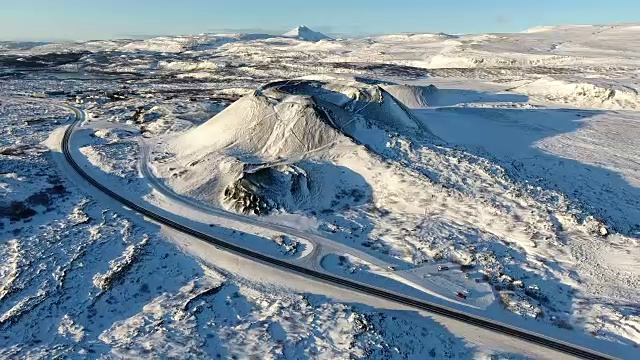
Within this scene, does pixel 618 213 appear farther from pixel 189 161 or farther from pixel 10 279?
pixel 10 279

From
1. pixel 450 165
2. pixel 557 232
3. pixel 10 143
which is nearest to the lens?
pixel 557 232

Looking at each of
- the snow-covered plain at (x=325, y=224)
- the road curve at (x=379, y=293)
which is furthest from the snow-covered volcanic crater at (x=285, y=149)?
the road curve at (x=379, y=293)

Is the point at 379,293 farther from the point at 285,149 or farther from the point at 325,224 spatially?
the point at 285,149

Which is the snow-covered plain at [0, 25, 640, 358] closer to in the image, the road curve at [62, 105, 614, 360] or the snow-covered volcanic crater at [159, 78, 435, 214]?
the snow-covered volcanic crater at [159, 78, 435, 214]

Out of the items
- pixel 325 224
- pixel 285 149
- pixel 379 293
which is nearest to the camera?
pixel 379 293

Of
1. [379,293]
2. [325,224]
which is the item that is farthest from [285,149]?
[379,293]

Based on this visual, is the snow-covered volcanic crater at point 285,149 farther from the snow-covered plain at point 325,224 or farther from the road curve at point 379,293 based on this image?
the road curve at point 379,293

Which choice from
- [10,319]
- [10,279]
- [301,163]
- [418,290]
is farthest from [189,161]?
[418,290]
